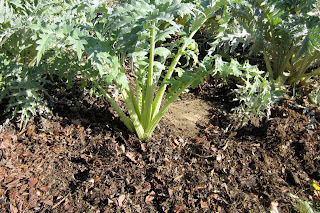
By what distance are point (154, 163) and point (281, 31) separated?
71.7 inches

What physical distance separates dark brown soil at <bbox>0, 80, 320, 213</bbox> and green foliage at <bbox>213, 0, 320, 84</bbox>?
0.57m

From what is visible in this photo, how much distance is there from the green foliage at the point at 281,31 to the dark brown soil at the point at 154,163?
1.88 ft

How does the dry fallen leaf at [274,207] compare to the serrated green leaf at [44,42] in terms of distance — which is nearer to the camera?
the serrated green leaf at [44,42]

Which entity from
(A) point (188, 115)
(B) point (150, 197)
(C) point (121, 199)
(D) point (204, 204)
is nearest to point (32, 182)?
(C) point (121, 199)

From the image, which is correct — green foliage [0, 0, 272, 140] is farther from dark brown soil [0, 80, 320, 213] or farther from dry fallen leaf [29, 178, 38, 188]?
dry fallen leaf [29, 178, 38, 188]

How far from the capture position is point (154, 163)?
7.73 feet

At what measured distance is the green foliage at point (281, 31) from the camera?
9.14 ft

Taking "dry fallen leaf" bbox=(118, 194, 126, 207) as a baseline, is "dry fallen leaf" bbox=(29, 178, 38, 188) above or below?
below

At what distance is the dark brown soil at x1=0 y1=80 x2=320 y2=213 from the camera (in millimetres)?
2102

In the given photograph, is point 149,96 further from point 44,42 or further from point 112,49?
point 44,42

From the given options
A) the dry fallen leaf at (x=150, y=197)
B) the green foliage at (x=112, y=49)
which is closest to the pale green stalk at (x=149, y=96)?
the green foliage at (x=112, y=49)

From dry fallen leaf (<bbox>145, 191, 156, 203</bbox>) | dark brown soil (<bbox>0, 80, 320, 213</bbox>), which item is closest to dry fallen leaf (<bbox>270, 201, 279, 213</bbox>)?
dark brown soil (<bbox>0, 80, 320, 213</bbox>)

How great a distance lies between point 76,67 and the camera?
230 centimetres

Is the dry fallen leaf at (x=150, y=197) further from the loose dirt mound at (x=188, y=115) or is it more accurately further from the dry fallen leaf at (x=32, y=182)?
the dry fallen leaf at (x=32, y=182)
